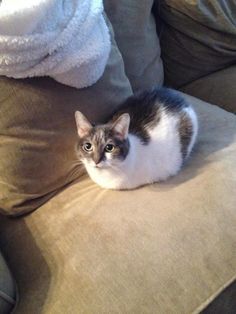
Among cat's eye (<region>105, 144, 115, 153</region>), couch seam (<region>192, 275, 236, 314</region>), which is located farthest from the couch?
cat's eye (<region>105, 144, 115, 153</region>)

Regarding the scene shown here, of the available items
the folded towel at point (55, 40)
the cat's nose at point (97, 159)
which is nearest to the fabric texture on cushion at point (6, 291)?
the cat's nose at point (97, 159)

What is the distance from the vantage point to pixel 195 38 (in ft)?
4.17

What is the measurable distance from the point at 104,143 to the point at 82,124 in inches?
2.9

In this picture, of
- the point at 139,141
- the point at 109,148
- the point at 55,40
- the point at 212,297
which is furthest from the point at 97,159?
the point at 212,297

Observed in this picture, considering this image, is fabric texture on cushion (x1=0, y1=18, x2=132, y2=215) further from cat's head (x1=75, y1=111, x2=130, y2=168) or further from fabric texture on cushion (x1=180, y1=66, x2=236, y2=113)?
fabric texture on cushion (x1=180, y1=66, x2=236, y2=113)

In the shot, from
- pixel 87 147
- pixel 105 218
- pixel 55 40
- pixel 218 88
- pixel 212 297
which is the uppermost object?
pixel 55 40

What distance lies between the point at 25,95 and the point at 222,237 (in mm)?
548

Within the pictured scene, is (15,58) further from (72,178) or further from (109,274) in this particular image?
(109,274)

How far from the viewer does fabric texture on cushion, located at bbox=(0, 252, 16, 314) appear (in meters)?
0.68

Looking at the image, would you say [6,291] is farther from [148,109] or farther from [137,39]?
[137,39]

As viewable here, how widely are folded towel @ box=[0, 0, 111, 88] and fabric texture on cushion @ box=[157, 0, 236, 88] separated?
0.48 metres

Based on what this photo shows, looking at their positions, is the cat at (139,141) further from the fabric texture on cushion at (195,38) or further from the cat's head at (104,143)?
the fabric texture on cushion at (195,38)

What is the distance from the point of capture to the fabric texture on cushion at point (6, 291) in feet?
2.24

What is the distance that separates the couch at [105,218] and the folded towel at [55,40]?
0.14 feet
